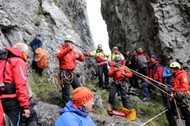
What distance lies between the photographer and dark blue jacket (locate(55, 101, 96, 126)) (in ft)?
13.0

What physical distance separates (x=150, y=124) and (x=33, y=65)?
5.65 meters

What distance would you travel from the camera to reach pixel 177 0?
16.8 m

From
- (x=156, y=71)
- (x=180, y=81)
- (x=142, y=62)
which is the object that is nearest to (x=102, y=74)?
(x=142, y=62)

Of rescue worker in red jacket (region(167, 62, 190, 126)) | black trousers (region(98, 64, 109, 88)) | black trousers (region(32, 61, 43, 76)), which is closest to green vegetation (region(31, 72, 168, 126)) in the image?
black trousers (region(32, 61, 43, 76))

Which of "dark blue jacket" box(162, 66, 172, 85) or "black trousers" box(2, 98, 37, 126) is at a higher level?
"black trousers" box(2, 98, 37, 126)

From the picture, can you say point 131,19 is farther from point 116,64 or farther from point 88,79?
point 116,64

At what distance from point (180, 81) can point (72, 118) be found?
7479 mm

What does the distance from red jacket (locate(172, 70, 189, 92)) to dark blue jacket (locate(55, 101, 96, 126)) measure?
→ 7.09 meters

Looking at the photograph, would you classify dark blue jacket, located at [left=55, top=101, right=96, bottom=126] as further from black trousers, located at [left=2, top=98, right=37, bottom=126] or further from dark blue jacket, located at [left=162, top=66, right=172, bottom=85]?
dark blue jacket, located at [left=162, top=66, right=172, bottom=85]

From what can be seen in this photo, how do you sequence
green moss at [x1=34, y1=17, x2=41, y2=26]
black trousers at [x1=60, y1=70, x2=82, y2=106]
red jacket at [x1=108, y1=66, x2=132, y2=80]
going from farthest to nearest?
green moss at [x1=34, y1=17, x2=41, y2=26] < red jacket at [x1=108, y1=66, x2=132, y2=80] < black trousers at [x1=60, y1=70, x2=82, y2=106]

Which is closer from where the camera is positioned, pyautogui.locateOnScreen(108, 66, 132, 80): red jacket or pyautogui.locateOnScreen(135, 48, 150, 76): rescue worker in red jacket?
pyautogui.locateOnScreen(108, 66, 132, 80): red jacket

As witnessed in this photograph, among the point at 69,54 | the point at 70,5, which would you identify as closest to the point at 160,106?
the point at 69,54

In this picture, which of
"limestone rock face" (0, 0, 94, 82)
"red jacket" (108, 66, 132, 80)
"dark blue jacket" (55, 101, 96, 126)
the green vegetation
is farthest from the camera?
"limestone rock face" (0, 0, 94, 82)

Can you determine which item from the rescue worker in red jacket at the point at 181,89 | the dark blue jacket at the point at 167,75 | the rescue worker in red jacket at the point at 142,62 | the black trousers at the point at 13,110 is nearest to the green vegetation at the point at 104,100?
the rescue worker in red jacket at the point at 142,62
